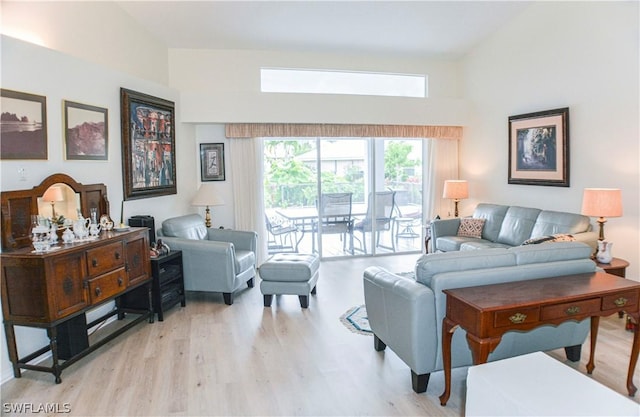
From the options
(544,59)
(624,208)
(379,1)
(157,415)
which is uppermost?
(379,1)

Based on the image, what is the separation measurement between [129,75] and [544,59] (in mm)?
5117

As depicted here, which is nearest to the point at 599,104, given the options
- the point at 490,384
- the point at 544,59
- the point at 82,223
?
the point at 544,59

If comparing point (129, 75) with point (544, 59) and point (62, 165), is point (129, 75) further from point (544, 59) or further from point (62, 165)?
point (544, 59)

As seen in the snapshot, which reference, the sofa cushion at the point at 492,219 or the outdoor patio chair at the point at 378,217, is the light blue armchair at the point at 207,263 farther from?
the sofa cushion at the point at 492,219

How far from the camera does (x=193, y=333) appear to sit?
3736 mm

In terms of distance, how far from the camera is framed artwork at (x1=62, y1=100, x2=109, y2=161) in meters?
3.48

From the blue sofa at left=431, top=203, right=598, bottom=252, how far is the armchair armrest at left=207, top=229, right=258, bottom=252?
2.68 meters

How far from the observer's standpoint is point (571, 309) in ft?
7.56

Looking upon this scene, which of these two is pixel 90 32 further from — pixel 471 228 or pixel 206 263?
pixel 471 228

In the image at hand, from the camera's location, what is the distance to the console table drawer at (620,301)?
7.84 feet

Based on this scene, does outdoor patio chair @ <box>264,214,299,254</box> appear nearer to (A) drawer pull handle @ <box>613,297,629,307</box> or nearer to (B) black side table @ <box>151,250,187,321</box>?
(B) black side table @ <box>151,250,187,321</box>

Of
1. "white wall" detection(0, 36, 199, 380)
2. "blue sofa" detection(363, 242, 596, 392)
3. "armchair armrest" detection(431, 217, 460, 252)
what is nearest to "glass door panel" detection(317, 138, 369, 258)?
"armchair armrest" detection(431, 217, 460, 252)

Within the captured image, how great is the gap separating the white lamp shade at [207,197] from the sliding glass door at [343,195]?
103 cm

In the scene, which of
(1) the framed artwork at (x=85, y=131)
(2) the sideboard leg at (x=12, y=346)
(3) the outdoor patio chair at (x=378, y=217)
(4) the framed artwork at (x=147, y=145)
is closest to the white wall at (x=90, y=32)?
(4) the framed artwork at (x=147, y=145)
